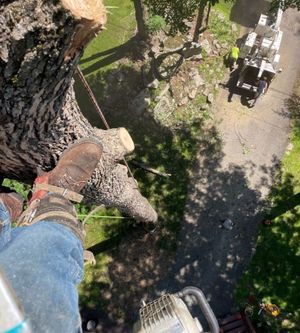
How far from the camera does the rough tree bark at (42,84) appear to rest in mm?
2309

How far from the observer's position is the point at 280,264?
29.2 ft

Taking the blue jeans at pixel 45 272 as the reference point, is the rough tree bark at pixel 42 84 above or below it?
above

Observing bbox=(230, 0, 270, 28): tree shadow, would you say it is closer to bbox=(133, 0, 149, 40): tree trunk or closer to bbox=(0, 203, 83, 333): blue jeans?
bbox=(133, 0, 149, 40): tree trunk

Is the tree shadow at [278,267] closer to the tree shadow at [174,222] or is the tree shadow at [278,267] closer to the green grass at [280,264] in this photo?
the green grass at [280,264]

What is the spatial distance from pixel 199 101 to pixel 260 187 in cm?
270

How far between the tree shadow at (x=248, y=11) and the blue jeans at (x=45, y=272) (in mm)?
10354

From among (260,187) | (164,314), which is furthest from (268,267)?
(164,314)

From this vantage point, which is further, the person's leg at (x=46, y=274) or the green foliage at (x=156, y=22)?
the green foliage at (x=156, y=22)

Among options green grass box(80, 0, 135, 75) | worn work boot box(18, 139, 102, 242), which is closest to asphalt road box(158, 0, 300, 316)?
green grass box(80, 0, 135, 75)

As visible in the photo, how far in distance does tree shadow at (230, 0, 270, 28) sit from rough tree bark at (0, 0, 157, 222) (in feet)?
28.5

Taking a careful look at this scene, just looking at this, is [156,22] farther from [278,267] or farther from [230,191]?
[278,267]

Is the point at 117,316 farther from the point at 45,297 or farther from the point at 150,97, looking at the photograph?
the point at 45,297

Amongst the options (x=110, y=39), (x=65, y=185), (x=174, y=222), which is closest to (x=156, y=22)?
(x=110, y=39)

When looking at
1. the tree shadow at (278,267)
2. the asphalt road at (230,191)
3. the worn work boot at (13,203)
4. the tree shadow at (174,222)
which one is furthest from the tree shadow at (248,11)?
the worn work boot at (13,203)
